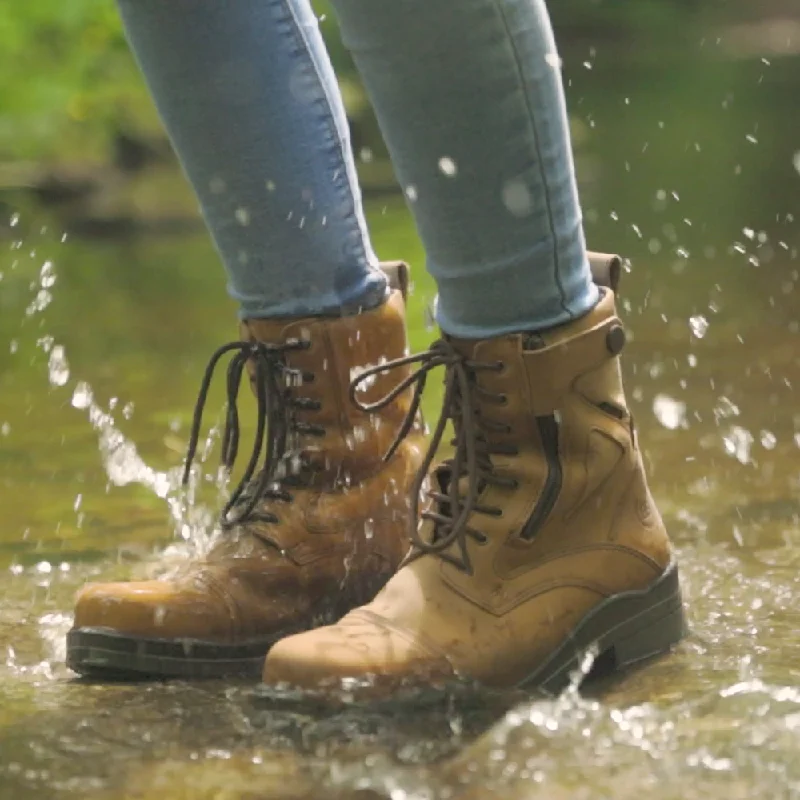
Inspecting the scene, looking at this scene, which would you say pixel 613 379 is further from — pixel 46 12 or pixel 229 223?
pixel 46 12

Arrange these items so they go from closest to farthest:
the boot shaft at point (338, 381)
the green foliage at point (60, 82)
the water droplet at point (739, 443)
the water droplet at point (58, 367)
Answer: the boot shaft at point (338, 381) < the water droplet at point (739, 443) < the water droplet at point (58, 367) < the green foliage at point (60, 82)

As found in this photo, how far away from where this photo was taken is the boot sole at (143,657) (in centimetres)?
127

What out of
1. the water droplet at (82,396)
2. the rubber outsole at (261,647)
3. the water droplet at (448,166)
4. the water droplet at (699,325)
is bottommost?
the rubber outsole at (261,647)

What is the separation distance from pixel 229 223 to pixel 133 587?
32cm

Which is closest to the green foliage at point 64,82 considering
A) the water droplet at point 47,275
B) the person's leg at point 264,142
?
the water droplet at point 47,275

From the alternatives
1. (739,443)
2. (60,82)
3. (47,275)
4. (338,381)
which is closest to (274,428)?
(338,381)

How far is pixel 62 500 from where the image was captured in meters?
1.95

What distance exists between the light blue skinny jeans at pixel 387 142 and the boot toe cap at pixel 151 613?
257 mm

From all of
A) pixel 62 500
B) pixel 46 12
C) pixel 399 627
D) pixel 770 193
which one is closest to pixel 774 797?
pixel 399 627

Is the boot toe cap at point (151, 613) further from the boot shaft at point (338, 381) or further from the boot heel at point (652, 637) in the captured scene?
the boot heel at point (652, 637)

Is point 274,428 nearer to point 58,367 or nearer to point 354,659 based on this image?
point 354,659

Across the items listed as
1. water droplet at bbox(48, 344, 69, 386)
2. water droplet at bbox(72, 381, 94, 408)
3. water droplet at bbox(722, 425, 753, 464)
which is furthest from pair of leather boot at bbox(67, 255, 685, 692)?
water droplet at bbox(48, 344, 69, 386)

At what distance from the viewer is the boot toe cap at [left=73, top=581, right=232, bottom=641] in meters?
1.27

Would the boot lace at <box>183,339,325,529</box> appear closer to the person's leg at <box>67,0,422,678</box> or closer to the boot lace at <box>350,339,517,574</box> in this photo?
the person's leg at <box>67,0,422,678</box>
